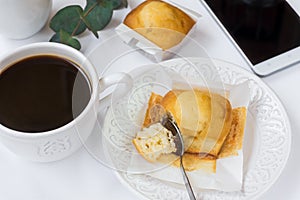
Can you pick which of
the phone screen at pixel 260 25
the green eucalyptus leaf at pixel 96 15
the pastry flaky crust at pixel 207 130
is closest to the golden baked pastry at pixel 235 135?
the pastry flaky crust at pixel 207 130

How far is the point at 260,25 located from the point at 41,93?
13.3 inches

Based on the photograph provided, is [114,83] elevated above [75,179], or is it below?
above

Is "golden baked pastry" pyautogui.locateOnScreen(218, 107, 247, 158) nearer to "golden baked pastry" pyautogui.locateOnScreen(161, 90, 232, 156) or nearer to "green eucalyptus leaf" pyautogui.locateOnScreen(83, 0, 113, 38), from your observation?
"golden baked pastry" pyautogui.locateOnScreen(161, 90, 232, 156)

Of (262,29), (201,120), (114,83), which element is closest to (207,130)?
(201,120)

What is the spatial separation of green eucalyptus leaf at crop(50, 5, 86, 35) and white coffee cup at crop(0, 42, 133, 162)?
4.4 inches

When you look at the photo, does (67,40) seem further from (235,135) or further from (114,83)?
(235,135)

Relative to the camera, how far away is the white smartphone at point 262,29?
799mm

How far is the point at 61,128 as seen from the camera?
0.64 metres

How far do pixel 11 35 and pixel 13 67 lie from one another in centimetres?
13

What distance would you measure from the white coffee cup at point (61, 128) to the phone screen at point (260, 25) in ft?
0.66

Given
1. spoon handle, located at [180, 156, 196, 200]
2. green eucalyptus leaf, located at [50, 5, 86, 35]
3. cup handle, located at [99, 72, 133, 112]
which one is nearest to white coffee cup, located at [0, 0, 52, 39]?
green eucalyptus leaf, located at [50, 5, 86, 35]

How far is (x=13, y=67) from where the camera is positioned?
2.27 ft

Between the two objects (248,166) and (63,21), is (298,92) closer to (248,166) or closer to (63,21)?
(248,166)

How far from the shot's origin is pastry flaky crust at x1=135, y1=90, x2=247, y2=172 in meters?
0.69
